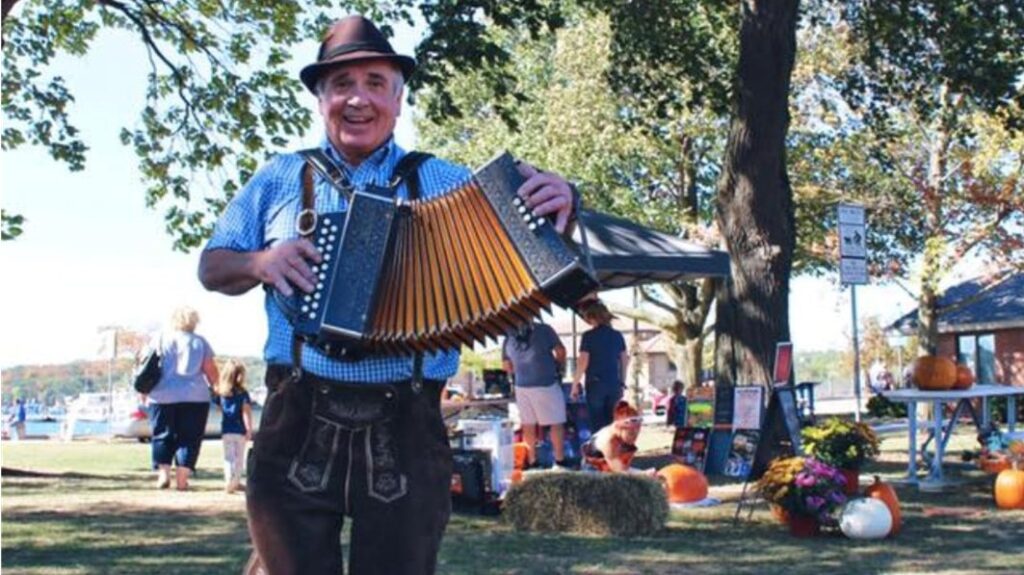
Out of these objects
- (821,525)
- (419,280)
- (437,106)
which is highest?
(437,106)

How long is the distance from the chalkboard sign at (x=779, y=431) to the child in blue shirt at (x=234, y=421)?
4508 mm

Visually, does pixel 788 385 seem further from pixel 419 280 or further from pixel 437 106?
pixel 419 280

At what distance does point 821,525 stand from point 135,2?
414 inches

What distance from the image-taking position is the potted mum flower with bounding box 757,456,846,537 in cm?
970

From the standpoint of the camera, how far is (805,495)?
384 inches

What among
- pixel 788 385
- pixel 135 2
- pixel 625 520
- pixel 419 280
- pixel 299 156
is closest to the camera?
pixel 419 280

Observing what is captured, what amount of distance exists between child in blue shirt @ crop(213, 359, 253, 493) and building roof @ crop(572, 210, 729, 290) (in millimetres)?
3644

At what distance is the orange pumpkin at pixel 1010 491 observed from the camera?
11031 millimetres

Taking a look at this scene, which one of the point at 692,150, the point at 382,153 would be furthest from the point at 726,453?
the point at 692,150

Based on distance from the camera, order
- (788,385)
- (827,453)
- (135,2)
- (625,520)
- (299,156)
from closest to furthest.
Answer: (299,156)
(625,520)
(827,453)
(788,385)
(135,2)

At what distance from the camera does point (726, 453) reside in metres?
14.2

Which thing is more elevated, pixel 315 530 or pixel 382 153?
pixel 382 153

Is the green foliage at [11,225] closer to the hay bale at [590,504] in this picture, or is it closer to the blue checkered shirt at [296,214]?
the hay bale at [590,504]

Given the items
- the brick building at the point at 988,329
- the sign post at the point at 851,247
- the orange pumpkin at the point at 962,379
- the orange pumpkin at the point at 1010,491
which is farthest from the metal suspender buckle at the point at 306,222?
the brick building at the point at 988,329
